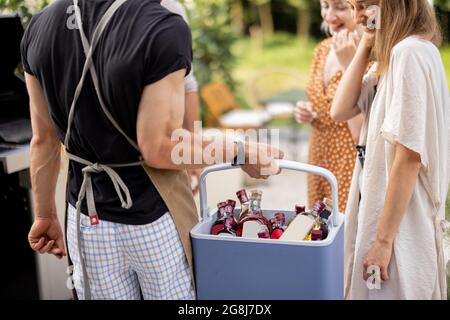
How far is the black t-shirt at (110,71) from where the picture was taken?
138 cm

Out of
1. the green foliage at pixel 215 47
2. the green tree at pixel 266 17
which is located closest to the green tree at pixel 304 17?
the green tree at pixel 266 17

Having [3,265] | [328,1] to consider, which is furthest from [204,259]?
[3,265]

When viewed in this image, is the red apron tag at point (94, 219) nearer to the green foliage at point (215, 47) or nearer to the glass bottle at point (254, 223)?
the glass bottle at point (254, 223)

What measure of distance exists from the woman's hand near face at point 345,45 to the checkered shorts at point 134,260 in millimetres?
1167

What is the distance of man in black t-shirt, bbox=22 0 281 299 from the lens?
1.40 meters

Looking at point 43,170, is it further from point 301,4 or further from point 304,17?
point 304,17

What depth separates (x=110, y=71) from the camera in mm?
1399

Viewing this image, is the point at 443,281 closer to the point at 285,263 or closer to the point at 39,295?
the point at 285,263

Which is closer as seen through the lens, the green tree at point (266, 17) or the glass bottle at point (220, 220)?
the glass bottle at point (220, 220)

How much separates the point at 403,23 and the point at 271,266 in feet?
2.59

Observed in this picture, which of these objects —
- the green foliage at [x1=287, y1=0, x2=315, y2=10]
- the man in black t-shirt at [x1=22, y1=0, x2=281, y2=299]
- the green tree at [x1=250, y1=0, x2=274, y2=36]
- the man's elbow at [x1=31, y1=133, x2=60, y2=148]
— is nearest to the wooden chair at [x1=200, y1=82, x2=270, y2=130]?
the man's elbow at [x1=31, y1=133, x2=60, y2=148]

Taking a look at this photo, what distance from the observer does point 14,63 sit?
2754 mm

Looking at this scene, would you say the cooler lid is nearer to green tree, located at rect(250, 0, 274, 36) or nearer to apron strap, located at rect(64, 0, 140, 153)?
apron strap, located at rect(64, 0, 140, 153)

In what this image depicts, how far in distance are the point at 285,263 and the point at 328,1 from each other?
1.34 metres
